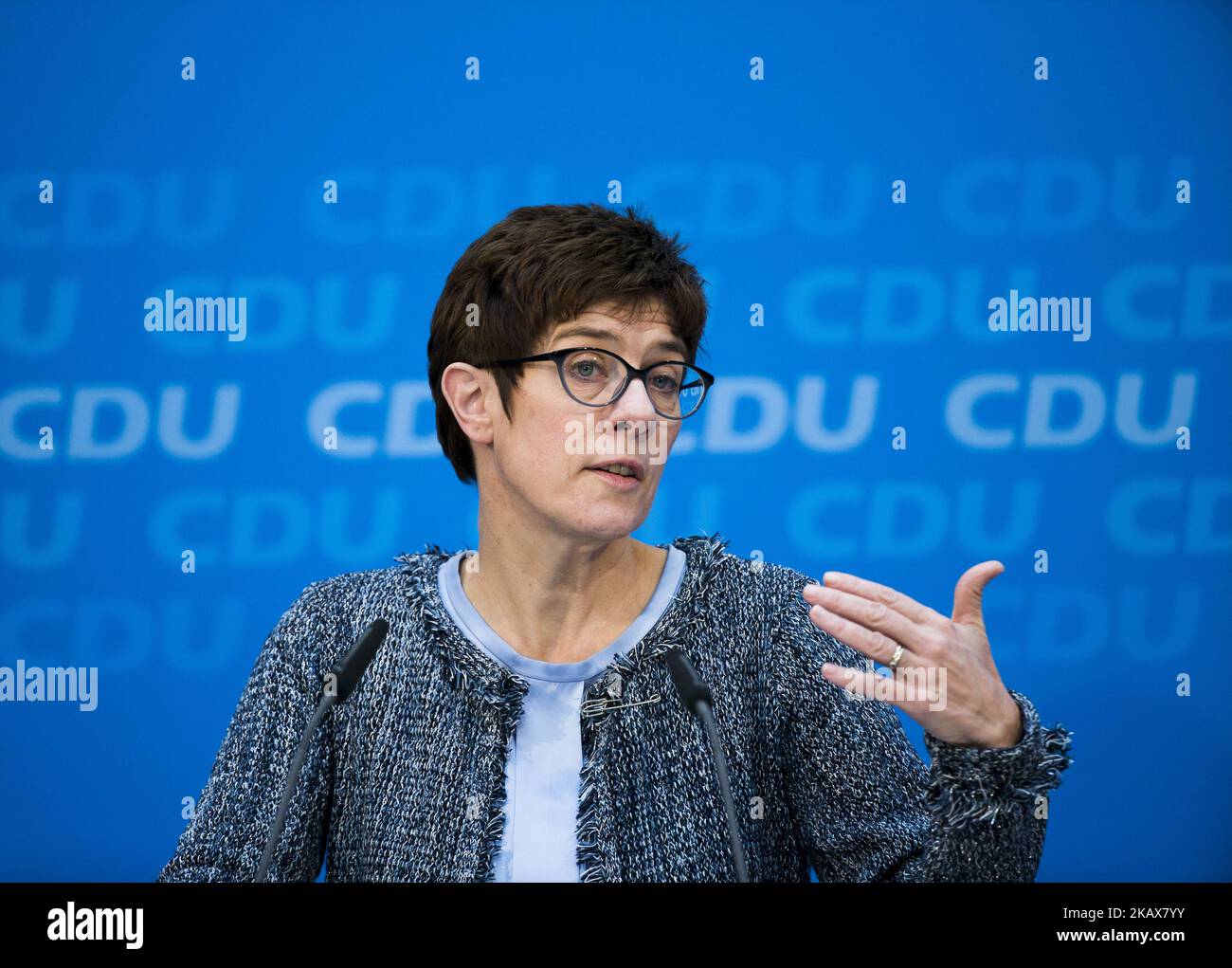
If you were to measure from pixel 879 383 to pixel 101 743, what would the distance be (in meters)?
1.65

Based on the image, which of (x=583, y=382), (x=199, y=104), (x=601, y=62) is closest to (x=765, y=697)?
(x=583, y=382)

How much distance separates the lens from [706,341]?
83.6 inches

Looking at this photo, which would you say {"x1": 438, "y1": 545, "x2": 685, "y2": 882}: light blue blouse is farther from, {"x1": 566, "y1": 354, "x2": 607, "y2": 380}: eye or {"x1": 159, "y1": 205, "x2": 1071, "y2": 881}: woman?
{"x1": 566, "y1": 354, "x2": 607, "y2": 380}: eye

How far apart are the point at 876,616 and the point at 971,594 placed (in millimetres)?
134

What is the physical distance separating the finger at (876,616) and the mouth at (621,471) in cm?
36

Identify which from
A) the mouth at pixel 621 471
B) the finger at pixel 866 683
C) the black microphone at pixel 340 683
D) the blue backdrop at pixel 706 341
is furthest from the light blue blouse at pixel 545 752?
the blue backdrop at pixel 706 341

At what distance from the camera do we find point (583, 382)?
1.39 meters

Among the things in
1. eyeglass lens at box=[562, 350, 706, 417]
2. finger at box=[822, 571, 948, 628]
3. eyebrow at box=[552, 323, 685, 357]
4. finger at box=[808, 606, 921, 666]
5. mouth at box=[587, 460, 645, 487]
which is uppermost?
eyebrow at box=[552, 323, 685, 357]

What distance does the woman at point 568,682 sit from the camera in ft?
4.46

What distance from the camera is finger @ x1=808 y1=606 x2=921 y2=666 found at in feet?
3.48

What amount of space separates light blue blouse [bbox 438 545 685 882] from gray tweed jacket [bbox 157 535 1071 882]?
0.05ft

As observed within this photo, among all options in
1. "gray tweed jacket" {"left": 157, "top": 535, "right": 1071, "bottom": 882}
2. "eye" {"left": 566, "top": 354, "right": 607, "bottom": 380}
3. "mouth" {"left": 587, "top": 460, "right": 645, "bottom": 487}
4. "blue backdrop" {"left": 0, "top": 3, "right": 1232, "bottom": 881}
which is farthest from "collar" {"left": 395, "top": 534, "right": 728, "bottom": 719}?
"blue backdrop" {"left": 0, "top": 3, "right": 1232, "bottom": 881}

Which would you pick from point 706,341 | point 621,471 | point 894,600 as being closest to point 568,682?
point 621,471

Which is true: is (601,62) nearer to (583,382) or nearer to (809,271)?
(809,271)
